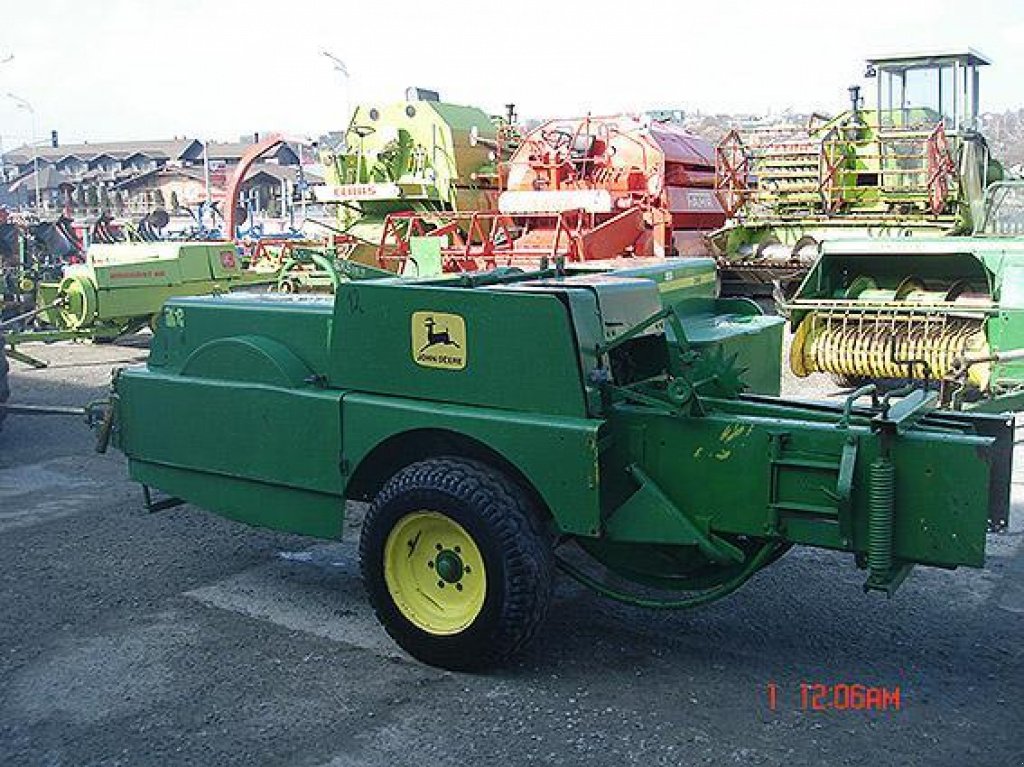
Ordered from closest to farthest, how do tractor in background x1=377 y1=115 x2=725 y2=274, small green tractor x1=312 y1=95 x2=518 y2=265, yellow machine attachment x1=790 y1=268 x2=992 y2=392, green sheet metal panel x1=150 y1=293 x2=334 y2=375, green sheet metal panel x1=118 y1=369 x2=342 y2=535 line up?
green sheet metal panel x1=118 y1=369 x2=342 y2=535 → green sheet metal panel x1=150 y1=293 x2=334 y2=375 → yellow machine attachment x1=790 y1=268 x2=992 y2=392 → tractor in background x1=377 y1=115 x2=725 y2=274 → small green tractor x1=312 y1=95 x2=518 y2=265

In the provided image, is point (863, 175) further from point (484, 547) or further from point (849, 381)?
point (484, 547)

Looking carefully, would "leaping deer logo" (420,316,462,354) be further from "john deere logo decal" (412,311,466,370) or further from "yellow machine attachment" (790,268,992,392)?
"yellow machine attachment" (790,268,992,392)

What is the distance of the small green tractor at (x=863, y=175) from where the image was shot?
11.6 m

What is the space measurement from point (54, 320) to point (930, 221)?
382 inches

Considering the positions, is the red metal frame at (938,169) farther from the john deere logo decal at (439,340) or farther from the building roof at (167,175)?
the building roof at (167,175)

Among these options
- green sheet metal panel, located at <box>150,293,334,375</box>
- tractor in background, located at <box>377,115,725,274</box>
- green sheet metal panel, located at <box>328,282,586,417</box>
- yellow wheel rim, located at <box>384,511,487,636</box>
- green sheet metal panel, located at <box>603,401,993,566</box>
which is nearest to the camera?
green sheet metal panel, located at <box>603,401,993,566</box>

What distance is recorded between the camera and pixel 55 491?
6.89m

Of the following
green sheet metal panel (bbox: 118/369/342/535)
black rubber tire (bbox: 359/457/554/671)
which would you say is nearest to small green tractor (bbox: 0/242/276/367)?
green sheet metal panel (bbox: 118/369/342/535)

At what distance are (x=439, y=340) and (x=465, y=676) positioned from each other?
1.21 metres

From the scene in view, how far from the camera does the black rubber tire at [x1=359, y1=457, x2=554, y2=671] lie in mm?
3865

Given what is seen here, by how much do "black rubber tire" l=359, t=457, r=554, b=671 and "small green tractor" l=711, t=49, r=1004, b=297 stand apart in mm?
7680

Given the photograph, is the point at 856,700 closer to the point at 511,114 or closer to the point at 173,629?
the point at 173,629
